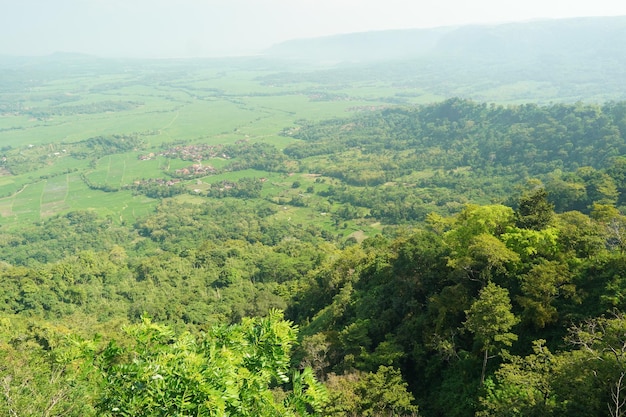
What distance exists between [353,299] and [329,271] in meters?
6.38

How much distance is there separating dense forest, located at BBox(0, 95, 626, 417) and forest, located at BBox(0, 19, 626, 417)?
0.31 ft

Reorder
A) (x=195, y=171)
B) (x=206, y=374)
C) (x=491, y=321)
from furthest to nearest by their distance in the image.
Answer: (x=195, y=171) → (x=491, y=321) → (x=206, y=374)

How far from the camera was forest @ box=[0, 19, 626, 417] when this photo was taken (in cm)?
733

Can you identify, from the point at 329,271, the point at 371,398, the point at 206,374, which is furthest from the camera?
the point at 329,271

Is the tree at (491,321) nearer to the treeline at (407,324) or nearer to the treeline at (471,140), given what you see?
the treeline at (407,324)

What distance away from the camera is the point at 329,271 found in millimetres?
32219

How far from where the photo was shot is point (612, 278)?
15.5 m

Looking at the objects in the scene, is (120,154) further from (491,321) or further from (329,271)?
(491,321)

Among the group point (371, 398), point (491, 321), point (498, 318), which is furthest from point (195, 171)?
point (498, 318)

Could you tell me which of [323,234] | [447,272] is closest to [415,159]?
[323,234]

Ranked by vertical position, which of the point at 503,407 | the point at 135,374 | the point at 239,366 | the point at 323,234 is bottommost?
the point at 323,234

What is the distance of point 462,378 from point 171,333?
12.8 m

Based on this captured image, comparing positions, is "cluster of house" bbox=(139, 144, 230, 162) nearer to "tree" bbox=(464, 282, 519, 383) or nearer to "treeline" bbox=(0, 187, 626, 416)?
"treeline" bbox=(0, 187, 626, 416)

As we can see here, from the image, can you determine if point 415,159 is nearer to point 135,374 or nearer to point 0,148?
point 135,374
